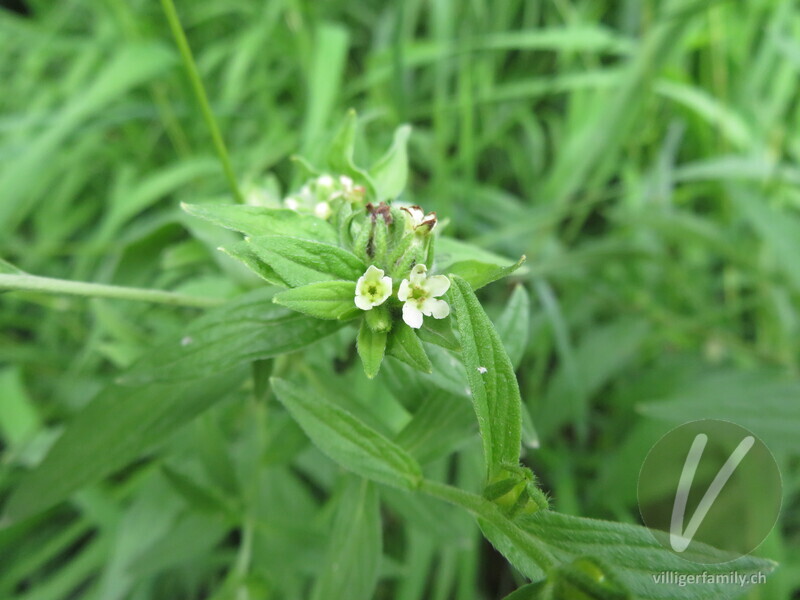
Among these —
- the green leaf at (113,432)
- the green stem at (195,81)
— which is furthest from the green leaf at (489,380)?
the green stem at (195,81)

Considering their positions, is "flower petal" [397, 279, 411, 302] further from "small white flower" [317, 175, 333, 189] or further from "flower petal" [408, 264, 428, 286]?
"small white flower" [317, 175, 333, 189]

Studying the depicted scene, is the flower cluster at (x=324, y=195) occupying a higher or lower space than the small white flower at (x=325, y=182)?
lower

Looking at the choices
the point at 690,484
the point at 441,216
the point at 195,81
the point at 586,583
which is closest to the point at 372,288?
the point at 586,583

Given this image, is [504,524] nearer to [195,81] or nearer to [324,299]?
[324,299]

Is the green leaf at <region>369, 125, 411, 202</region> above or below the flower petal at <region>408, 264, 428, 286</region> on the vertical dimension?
below

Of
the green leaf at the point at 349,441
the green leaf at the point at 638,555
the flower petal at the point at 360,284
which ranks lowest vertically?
the green leaf at the point at 638,555

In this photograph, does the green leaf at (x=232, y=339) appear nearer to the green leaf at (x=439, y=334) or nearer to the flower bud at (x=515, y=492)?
the green leaf at (x=439, y=334)

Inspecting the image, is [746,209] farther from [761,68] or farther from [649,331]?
[761,68]

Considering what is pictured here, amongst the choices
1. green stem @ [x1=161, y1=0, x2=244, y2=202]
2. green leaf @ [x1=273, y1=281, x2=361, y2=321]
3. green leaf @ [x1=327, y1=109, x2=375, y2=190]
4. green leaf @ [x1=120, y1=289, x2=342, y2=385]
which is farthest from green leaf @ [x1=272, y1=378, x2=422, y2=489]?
green stem @ [x1=161, y1=0, x2=244, y2=202]
